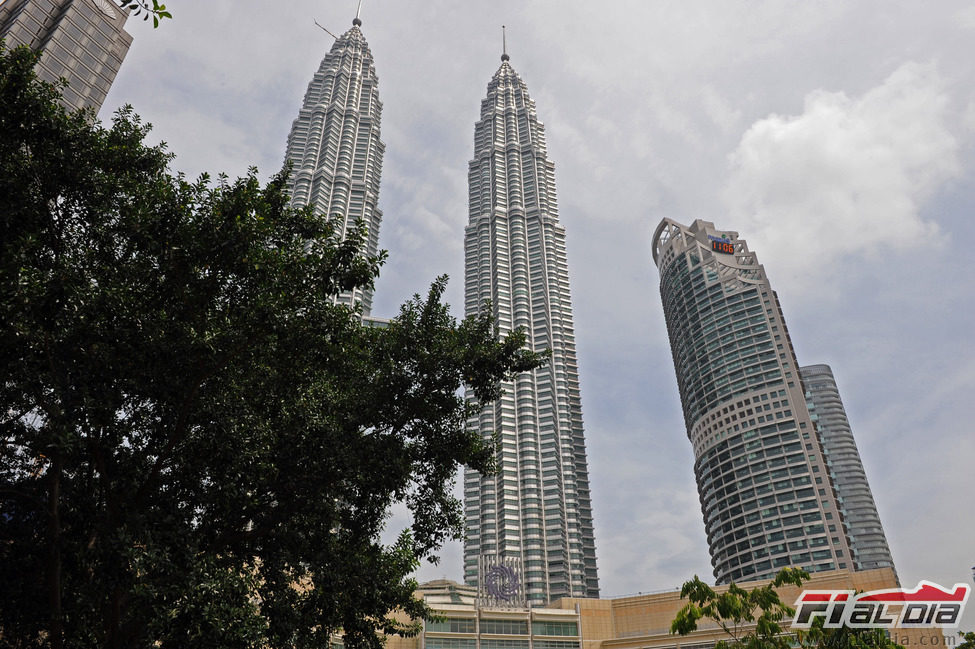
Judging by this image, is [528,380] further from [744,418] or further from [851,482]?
[851,482]

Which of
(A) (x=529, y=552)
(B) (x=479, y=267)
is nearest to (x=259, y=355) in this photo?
(A) (x=529, y=552)

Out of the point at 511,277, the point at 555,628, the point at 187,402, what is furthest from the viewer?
the point at 511,277

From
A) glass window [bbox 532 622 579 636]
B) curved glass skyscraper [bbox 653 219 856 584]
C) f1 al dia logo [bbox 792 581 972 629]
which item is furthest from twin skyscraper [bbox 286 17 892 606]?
f1 al dia logo [bbox 792 581 972 629]

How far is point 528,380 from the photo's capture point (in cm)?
12400

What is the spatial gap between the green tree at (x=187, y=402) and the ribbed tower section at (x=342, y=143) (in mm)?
106456

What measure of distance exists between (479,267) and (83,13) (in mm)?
91492

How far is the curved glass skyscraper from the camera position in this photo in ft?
344

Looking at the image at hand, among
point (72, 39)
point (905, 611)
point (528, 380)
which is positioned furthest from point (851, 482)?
point (72, 39)

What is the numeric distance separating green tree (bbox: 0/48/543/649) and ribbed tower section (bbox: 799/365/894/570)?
156 metres

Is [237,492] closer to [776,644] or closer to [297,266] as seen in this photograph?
[297,266]

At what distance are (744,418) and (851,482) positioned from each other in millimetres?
82483

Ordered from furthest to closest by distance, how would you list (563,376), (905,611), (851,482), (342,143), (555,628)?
(851,482)
(342,143)
(563,376)
(555,628)
(905,611)

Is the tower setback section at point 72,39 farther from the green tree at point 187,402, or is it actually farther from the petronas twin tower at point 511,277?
the green tree at point 187,402

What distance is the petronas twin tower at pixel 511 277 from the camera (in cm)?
10938
